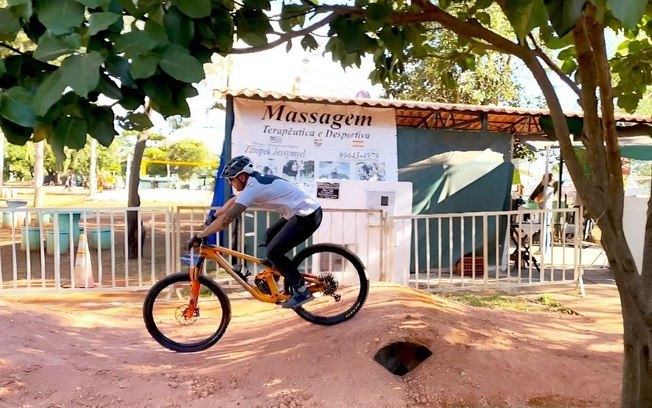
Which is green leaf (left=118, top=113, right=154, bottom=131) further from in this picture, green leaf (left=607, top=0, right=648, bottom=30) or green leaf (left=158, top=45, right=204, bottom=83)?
green leaf (left=607, top=0, right=648, bottom=30)

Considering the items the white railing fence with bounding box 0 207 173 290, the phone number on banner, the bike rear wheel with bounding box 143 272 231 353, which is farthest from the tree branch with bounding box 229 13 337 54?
the phone number on banner

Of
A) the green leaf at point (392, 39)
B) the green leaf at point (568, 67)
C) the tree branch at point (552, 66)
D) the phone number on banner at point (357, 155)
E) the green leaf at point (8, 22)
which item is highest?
the green leaf at point (392, 39)

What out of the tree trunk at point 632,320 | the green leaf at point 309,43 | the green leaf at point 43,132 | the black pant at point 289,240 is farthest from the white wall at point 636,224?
the green leaf at point 43,132

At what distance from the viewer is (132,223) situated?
12.0 meters

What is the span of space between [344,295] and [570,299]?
3959 mm

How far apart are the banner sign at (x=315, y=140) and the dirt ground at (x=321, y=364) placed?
4.16m

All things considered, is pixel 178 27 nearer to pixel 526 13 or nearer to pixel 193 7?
pixel 193 7

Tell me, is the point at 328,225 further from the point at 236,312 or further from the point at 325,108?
the point at 325,108

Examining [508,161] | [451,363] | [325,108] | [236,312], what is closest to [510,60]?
[508,161]

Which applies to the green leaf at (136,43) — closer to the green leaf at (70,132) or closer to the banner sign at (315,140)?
the green leaf at (70,132)

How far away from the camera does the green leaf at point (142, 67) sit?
1636 mm

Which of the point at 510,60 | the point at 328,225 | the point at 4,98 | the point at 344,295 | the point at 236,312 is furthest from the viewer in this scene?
the point at 510,60

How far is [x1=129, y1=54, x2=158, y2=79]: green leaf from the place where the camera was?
64.4 inches

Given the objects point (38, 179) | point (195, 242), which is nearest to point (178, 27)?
point (195, 242)
